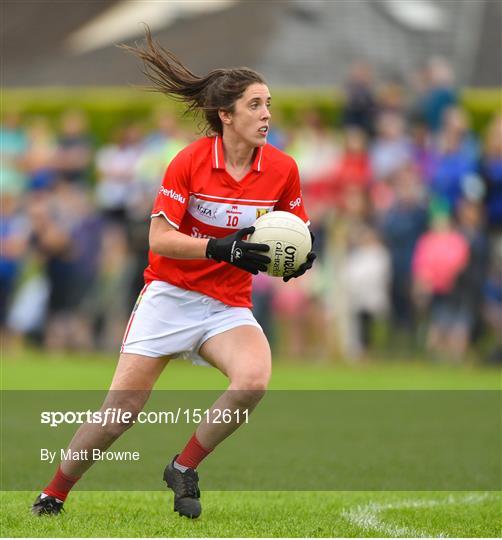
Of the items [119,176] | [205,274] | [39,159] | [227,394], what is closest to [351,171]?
[119,176]

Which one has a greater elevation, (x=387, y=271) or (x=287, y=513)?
(x=287, y=513)

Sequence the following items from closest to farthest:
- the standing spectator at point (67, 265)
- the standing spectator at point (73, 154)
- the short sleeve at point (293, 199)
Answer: the short sleeve at point (293, 199), the standing spectator at point (67, 265), the standing spectator at point (73, 154)

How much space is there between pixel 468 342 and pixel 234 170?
876cm

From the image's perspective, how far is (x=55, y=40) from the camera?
99.0 ft

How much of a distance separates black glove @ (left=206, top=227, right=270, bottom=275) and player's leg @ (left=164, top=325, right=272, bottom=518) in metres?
0.42

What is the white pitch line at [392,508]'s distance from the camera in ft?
19.7

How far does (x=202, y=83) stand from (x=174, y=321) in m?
1.24

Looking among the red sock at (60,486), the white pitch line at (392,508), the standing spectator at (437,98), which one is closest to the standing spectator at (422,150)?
the standing spectator at (437,98)

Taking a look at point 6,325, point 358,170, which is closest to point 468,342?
point 358,170

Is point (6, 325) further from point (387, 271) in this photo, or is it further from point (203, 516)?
point (203, 516)

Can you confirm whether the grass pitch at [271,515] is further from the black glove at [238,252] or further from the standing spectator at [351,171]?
the standing spectator at [351,171]

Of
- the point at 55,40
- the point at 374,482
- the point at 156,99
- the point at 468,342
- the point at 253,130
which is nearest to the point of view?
the point at 253,130

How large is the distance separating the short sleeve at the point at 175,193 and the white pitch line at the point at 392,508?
1.74 meters

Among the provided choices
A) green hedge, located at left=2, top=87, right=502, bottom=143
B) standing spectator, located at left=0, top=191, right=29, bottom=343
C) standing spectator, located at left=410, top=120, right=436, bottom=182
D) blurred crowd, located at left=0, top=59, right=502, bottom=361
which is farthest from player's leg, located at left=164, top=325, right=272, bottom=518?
green hedge, located at left=2, top=87, right=502, bottom=143
